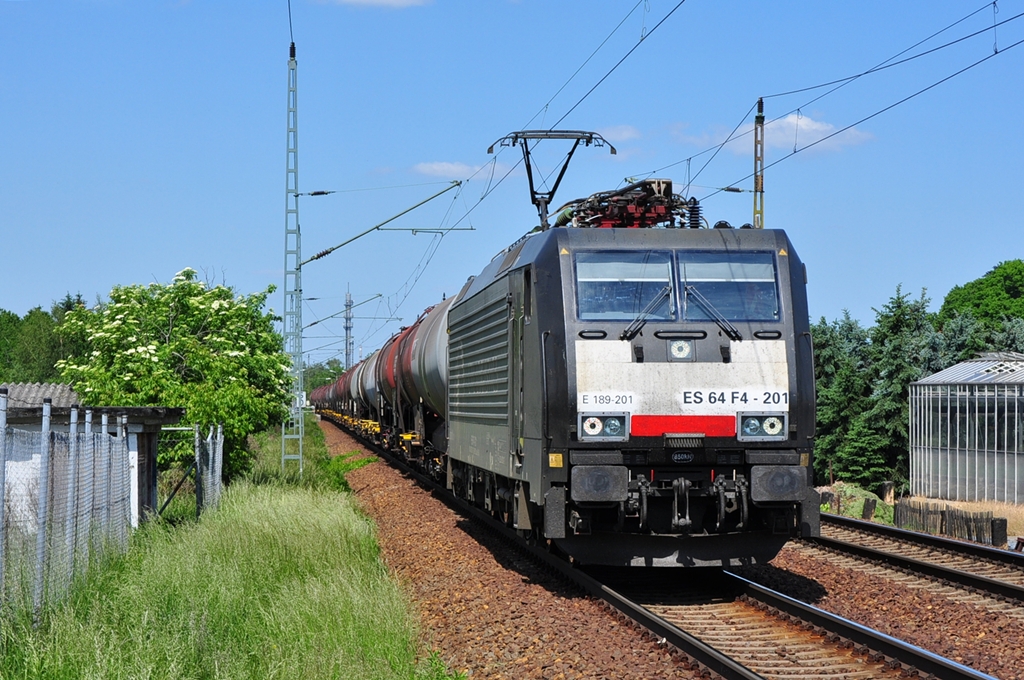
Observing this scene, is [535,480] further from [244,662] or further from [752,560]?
[244,662]

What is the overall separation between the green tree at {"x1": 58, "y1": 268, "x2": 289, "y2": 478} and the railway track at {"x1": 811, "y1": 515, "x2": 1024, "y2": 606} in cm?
1083

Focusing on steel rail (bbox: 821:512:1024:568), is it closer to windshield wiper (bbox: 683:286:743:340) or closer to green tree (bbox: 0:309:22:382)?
windshield wiper (bbox: 683:286:743:340)

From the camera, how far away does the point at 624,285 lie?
1041cm

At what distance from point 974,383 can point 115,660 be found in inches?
1236

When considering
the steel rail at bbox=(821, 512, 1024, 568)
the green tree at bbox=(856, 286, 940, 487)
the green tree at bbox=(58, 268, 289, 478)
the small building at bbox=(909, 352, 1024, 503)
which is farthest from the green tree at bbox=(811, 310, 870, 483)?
the steel rail at bbox=(821, 512, 1024, 568)

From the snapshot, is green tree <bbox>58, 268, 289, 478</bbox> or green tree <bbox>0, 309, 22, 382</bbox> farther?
green tree <bbox>0, 309, 22, 382</bbox>

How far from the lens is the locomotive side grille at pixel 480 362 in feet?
40.1

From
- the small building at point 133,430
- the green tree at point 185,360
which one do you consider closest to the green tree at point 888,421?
the green tree at point 185,360

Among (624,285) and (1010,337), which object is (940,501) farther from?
(624,285)

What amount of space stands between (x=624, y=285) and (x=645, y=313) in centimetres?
35

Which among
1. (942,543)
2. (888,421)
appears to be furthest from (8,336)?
(942,543)

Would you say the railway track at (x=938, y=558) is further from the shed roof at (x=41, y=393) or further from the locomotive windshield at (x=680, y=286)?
the shed roof at (x=41, y=393)

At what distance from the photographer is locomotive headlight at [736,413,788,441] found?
33.0 ft

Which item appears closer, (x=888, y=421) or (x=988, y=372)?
(x=988, y=372)
